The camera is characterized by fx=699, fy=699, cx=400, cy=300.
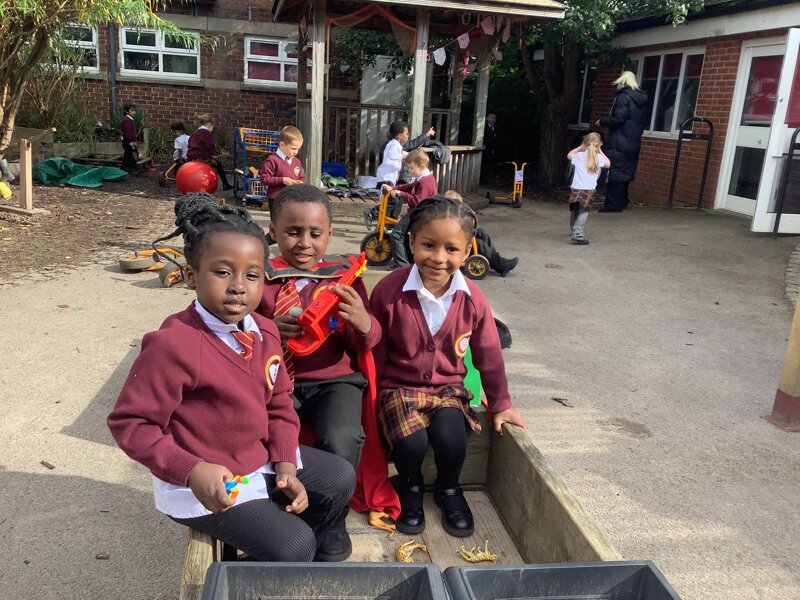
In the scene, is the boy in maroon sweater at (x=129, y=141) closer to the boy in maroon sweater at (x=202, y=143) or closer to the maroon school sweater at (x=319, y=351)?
the boy in maroon sweater at (x=202, y=143)

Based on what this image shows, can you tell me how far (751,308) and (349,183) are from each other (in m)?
8.20

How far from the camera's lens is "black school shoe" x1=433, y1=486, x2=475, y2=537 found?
253 centimetres

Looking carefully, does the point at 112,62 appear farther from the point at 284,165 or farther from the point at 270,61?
the point at 284,165

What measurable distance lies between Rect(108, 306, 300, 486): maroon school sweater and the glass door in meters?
10.4

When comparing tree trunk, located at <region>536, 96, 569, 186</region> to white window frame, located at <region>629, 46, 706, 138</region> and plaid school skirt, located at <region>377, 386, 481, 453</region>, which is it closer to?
white window frame, located at <region>629, 46, 706, 138</region>

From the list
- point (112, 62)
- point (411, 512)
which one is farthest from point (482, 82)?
point (411, 512)

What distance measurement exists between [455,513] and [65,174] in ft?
42.2

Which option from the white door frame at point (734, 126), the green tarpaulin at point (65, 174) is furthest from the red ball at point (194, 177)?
the white door frame at point (734, 126)

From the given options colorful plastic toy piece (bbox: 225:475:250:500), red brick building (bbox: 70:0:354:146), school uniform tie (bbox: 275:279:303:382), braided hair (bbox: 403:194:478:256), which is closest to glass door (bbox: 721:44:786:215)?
braided hair (bbox: 403:194:478:256)

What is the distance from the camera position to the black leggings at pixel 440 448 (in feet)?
8.43

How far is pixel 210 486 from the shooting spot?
1834mm

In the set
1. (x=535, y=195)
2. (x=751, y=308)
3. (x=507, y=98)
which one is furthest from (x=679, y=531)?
(x=507, y=98)

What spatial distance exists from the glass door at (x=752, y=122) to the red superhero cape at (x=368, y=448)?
9757 millimetres

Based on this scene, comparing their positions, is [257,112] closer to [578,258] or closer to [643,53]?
[643,53]
